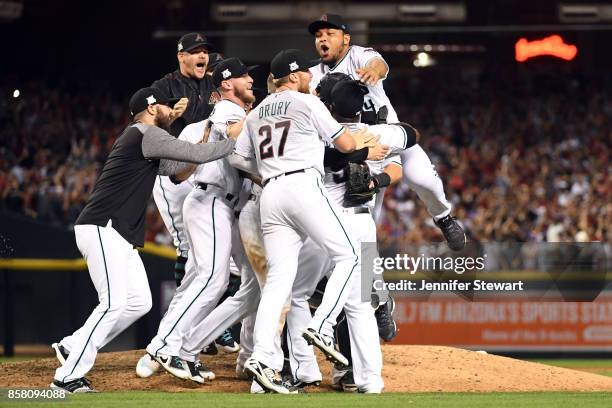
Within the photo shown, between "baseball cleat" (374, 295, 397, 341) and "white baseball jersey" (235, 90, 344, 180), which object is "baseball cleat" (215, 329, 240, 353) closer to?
"baseball cleat" (374, 295, 397, 341)

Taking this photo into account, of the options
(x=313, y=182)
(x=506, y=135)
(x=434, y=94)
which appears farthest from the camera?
(x=434, y=94)

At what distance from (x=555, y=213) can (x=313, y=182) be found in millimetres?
10704

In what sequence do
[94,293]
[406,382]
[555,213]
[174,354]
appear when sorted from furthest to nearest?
[555,213] → [94,293] → [406,382] → [174,354]

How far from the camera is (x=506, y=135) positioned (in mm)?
20125

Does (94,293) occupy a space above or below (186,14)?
below

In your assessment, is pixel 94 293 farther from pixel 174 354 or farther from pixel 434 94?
pixel 434 94

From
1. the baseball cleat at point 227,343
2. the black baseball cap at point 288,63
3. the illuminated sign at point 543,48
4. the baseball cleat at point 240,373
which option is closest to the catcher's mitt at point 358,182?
the black baseball cap at point 288,63

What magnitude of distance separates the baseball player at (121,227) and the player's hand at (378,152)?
88 centimetres

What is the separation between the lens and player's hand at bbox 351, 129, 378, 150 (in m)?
7.04

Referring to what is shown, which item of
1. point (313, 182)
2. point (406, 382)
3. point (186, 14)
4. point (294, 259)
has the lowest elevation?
point (406, 382)

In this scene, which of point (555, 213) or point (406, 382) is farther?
point (555, 213)

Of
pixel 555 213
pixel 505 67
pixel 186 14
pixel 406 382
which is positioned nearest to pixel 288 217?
pixel 406 382

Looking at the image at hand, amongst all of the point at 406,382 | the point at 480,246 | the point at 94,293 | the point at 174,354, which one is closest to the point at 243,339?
the point at 174,354

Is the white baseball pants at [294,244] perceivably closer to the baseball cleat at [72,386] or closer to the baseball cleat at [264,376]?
the baseball cleat at [264,376]
